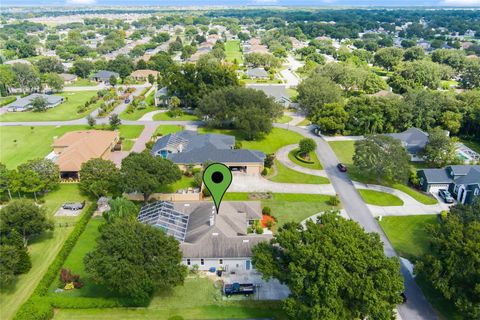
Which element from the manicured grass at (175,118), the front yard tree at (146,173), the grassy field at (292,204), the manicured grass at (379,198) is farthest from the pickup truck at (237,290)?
the manicured grass at (175,118)

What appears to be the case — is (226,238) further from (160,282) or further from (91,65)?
(91,65)

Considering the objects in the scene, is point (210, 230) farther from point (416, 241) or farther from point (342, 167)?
point (342, 167)

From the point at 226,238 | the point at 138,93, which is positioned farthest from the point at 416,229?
the point at 138,93

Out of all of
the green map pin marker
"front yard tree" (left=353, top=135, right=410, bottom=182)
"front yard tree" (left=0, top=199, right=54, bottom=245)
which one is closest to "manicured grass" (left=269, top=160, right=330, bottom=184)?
"front yard tree" (left=353, top=135, right=410, bottom=182)

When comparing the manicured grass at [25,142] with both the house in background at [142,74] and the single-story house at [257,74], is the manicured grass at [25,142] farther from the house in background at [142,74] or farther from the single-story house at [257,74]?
the single-story house at [257,74]

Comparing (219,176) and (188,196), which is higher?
(219,176)

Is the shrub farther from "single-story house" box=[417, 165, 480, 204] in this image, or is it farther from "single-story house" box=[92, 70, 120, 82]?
"single-story house" box=[92, 70, 120, 82]

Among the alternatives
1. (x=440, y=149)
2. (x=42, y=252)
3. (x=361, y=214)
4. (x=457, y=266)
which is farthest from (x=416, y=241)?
(x=42, y=252)
